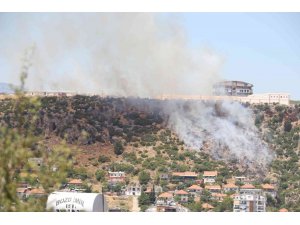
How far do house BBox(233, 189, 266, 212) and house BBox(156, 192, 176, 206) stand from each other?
245cm

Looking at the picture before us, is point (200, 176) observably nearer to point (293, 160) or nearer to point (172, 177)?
point (172, 177)

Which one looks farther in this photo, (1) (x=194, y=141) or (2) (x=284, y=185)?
(1) (x=194, y=141)

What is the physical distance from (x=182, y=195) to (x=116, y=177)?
12.1 ft

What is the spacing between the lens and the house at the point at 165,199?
31094 mm

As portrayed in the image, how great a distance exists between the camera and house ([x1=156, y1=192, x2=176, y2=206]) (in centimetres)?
3109

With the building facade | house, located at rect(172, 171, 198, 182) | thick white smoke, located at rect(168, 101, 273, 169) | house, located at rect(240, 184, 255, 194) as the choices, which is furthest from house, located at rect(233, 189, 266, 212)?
the building facade

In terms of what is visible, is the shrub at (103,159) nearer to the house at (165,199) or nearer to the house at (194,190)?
the house at (194,190)

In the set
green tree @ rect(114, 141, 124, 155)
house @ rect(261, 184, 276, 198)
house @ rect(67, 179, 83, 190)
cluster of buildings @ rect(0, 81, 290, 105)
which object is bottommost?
house @ rect(261, 184, 276, 198)

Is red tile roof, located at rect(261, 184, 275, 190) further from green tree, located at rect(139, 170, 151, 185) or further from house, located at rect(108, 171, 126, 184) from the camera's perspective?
house, located at rect(108, 171, 126, 184)

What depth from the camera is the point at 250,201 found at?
104ft

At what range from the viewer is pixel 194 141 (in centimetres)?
4147

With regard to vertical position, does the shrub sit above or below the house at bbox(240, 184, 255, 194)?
above
